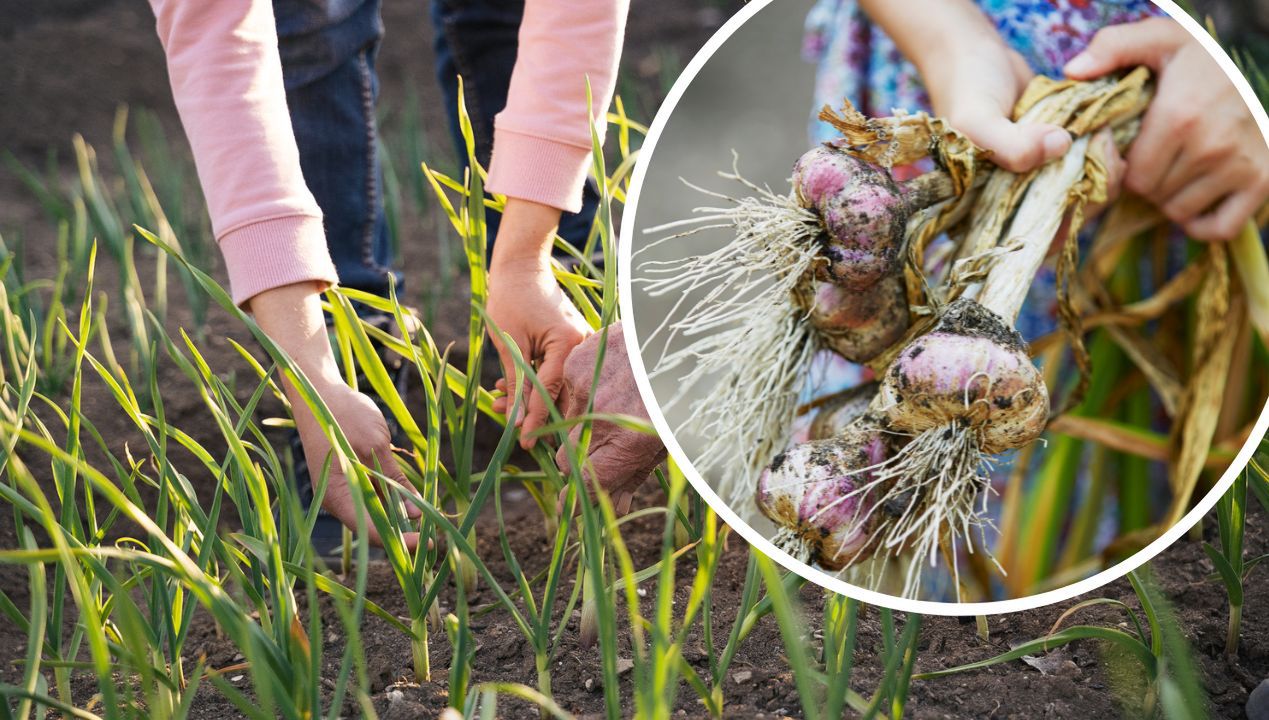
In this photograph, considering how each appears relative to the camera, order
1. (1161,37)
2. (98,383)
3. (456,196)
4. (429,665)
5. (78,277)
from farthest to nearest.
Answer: (456,196) < (78,277) < (98,383) < (429,665) < (1161,37)

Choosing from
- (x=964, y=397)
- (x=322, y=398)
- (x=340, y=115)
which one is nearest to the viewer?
(x=964, y=397)

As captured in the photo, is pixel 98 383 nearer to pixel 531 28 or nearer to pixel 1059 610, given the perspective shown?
pixel 531 28

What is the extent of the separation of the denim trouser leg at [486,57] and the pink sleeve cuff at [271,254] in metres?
0.58

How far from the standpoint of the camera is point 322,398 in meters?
0.96

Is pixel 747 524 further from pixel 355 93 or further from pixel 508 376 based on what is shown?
pixel 355 93

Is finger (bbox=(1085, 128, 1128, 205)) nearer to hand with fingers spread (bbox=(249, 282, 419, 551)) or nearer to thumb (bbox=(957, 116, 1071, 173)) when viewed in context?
thumb (bbox=(957, 116, 1071, 173))

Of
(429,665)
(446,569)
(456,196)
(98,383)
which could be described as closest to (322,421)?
(446,569)

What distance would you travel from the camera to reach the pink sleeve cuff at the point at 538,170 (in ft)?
3.41

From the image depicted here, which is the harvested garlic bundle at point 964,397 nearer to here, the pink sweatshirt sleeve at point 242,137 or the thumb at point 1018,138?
the thumb at point 1018,138

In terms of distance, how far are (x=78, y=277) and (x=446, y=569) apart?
4.55ft

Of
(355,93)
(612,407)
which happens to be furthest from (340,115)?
(612,407)

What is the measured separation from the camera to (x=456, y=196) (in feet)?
9.02

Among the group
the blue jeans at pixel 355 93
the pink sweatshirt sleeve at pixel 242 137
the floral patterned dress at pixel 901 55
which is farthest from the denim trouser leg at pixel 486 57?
the floral patterned dress at pixel 901 55

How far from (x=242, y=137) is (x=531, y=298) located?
0.99 feet
